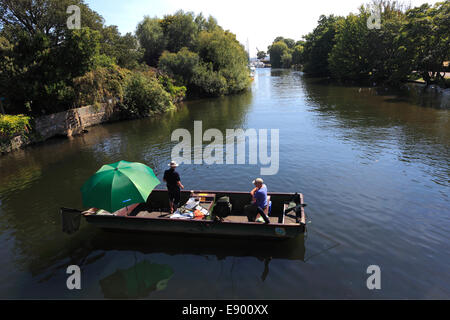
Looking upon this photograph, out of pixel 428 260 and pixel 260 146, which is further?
pixel 260 146

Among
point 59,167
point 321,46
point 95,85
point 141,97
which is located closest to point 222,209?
point 59,167

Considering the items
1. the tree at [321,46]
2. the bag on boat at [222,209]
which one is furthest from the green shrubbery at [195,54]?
the bag on boat at [222,209]

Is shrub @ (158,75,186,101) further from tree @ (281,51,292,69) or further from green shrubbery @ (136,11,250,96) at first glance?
tree @ (281,51,292,69)

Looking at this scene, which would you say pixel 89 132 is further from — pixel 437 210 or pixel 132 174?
pixel 437 210

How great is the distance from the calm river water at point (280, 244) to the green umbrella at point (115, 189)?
7.67 feet

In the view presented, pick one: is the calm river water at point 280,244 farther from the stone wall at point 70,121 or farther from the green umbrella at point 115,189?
the stone wall at point 70,121

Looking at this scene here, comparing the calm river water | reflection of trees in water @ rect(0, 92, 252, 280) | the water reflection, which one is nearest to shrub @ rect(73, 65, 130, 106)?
reflection of trees in water @ rect(0, 92, 252, 280)

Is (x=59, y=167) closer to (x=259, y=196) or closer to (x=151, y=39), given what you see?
(x=259, y=196)

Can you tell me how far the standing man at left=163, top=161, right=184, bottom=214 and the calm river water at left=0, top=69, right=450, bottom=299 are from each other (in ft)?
5.07

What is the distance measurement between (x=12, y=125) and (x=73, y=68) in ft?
26.7
